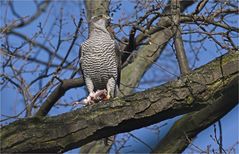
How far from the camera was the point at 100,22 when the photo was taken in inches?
275

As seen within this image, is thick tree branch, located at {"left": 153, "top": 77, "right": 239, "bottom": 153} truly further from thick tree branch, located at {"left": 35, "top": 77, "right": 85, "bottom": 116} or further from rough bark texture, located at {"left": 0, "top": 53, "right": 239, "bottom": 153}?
thick tree branch, located at {"left": 35, "top": 77, "right": 85, "bottom": 116}

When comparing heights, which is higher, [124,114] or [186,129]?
[186,129]

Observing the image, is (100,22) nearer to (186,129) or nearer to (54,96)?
(54,96)

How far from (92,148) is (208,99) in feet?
14.6

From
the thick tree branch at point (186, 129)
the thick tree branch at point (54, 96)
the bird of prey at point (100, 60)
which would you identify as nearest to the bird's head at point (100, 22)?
the bird of prey at point (100, 60)

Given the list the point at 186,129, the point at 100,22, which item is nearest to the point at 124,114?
the point at 186,129

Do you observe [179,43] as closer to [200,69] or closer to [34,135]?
[200,69]

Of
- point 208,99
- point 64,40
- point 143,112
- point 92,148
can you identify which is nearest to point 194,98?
point 208,99

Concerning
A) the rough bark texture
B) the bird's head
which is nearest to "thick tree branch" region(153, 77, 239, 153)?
the rough bark texture

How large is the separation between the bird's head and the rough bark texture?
3.14 metres

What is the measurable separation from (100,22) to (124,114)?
3430mm

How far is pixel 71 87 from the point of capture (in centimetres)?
665

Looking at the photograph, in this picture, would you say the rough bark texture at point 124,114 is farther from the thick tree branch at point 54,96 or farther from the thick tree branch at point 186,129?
the thick tree branch at point 54,96

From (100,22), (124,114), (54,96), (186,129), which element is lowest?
(124,114)
